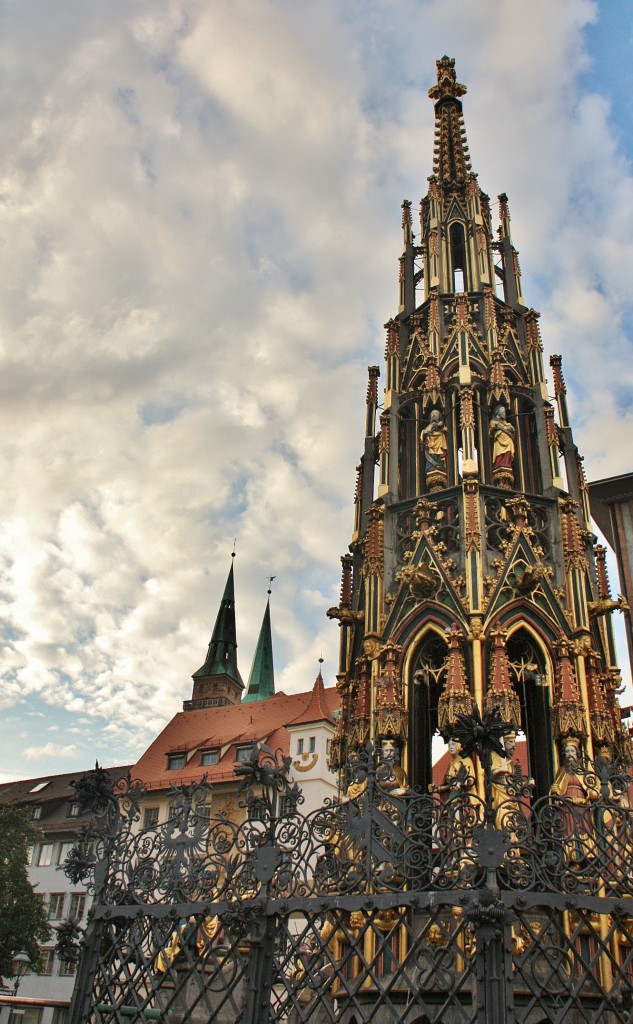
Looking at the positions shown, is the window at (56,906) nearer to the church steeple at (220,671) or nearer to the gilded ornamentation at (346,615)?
the gilded ornamentation at (346,615)

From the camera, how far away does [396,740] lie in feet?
49.5

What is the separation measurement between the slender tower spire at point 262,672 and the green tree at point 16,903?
31.2 m

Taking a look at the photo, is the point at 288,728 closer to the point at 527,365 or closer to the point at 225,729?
the point at 225,729

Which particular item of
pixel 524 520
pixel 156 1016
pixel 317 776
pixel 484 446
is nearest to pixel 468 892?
pixel 156 1016

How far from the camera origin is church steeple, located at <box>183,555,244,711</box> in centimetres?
6419

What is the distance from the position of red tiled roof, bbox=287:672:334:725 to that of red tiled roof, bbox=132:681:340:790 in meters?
0.05

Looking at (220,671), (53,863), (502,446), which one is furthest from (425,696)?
(220,671)

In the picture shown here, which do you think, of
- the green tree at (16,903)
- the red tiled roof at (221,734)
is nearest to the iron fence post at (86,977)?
the green tree at (16,903)

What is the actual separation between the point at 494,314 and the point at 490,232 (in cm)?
341

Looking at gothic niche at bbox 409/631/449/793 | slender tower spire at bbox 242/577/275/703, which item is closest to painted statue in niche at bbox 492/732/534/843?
gothic niche at bbox 409/631/449/793

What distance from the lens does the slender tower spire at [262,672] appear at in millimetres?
56656

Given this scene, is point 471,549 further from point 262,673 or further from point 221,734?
point 262,673

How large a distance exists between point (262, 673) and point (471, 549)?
140 feet

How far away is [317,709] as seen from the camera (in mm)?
34812
